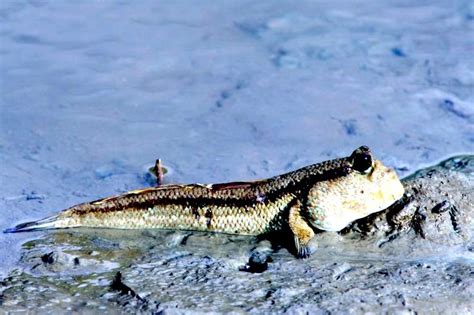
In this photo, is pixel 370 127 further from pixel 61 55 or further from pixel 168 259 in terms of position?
pixel 61 55

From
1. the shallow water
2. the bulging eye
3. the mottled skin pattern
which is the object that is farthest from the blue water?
the bulging eye

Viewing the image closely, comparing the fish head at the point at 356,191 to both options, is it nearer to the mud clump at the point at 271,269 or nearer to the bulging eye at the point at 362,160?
the bulging eye at the point at 362,160

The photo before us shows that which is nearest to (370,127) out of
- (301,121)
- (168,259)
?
(301,121)

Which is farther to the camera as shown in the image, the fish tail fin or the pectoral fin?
the fish tail fin

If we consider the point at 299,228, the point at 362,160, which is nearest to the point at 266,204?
the point at 299,228

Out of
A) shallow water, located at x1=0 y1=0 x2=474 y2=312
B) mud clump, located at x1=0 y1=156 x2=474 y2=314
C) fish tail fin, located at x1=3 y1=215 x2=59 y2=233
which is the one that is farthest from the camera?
shallow water, located at x1=0 y1=0 x2=474 y2=312

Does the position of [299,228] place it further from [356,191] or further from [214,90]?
[214,90]

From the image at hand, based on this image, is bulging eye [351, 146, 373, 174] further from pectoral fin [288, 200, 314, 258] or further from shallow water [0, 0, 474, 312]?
shallow water [0, 0, 474, 312]
